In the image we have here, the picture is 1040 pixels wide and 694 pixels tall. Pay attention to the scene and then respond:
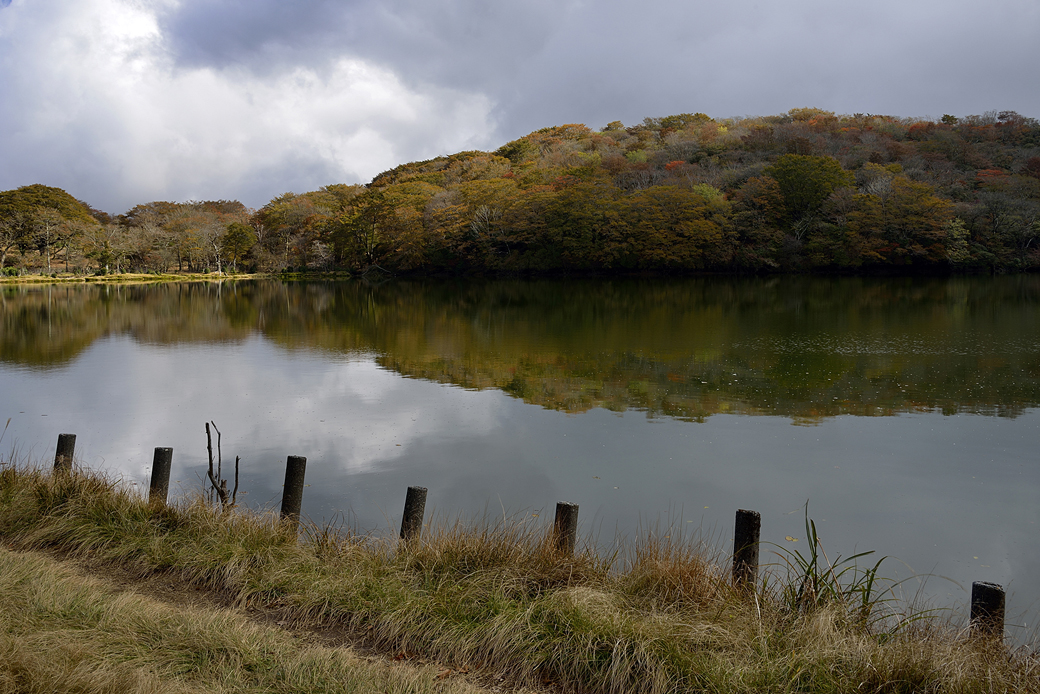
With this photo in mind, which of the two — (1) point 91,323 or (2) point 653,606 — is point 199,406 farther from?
(1) point 91,323

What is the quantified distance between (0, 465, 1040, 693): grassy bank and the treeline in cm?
5207

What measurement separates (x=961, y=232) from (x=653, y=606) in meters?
56.1

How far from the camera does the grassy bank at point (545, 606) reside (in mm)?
3494

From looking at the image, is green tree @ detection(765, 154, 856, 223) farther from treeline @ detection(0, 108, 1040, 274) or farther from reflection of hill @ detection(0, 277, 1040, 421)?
reflection of hill @ detection(0, 277, 1040, 421)

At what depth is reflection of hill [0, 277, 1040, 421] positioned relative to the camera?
41.1 ft

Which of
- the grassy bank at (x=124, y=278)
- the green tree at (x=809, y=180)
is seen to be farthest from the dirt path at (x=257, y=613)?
the grassy bank at (x=124, y=278)

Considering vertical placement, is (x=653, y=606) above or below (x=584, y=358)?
below

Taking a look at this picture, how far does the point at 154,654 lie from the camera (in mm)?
3594

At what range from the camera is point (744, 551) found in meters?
4.48

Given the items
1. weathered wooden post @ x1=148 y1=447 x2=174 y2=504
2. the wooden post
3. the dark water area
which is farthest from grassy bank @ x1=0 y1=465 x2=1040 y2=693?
the dark water area

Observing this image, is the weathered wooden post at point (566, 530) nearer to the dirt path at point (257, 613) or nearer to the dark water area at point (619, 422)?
the dark water area at point (619, 422)

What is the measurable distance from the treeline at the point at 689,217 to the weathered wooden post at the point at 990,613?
172 ft

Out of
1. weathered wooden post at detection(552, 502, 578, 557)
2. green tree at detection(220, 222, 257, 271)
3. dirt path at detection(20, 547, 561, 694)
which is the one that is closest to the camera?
dirt path at detection(20, 547, 561, 694)

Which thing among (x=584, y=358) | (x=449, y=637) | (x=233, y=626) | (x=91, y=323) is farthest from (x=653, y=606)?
(x=91, y=323)
